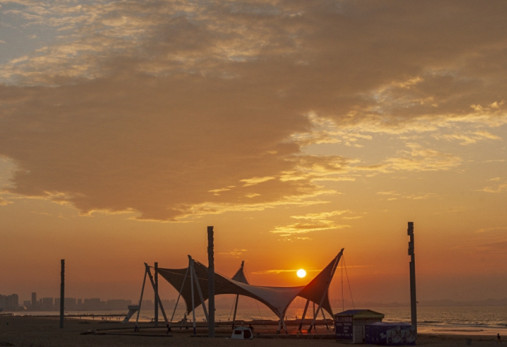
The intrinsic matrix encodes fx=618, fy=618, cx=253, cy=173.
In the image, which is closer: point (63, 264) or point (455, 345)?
point (455, 345)

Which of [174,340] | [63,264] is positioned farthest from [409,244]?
[63,264]

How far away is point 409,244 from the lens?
4338 centimetres

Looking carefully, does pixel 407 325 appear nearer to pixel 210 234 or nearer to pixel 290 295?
pixel 210 234

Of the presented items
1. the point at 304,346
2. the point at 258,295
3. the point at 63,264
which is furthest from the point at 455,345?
the point at 63,264

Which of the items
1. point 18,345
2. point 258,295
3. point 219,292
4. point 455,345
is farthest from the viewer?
point 219,292

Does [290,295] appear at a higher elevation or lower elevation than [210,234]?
lower

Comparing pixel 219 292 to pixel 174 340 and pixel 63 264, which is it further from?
pixel 174 340

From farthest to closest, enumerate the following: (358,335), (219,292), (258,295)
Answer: (219,292)
(258,295)
(358,335)

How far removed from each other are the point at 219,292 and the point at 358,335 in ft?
84.9

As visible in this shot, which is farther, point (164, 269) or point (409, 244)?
point (164, 269)

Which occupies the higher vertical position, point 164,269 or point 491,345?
point 164,269

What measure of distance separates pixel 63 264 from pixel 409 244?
1523 inches

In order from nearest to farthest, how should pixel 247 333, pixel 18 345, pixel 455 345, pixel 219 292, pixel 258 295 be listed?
pixel 18 345 → pixel 455 345 → pixel 247 333 → pixel 258 295 → pixel 219 292

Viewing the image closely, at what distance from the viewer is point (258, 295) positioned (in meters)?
62.2
